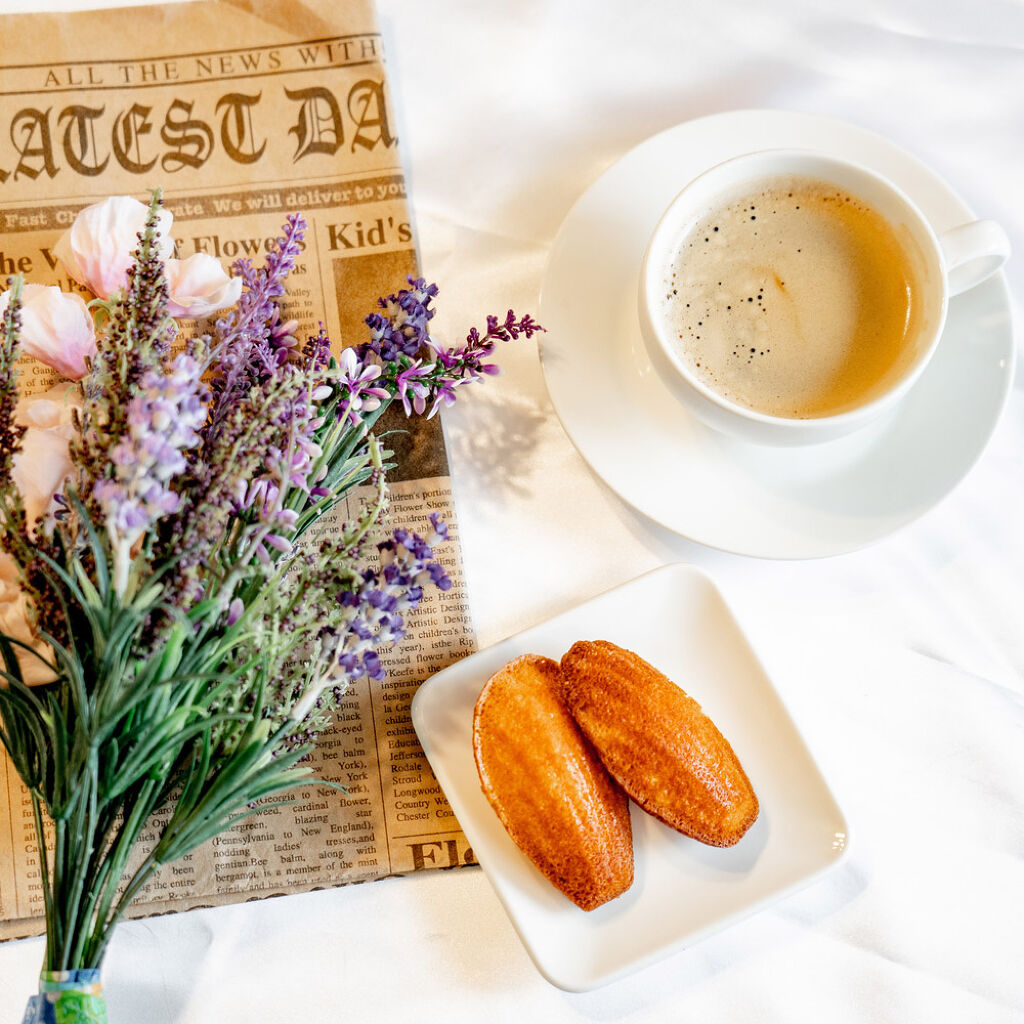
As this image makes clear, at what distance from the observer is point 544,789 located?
2.41 ft

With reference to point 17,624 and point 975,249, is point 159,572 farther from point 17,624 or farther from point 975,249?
point 975,249

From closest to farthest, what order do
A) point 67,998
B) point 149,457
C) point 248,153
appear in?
point 149,457
point 67,998
point 248,153

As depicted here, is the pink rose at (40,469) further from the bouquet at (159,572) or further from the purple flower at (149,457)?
the purple flower at (149,457)

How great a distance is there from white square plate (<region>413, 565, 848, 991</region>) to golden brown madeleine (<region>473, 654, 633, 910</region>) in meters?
0.04

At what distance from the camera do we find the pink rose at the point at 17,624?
662mm

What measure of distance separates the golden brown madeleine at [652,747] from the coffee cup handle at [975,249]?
39cm

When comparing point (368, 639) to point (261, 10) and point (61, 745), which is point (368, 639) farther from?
point (261, 10)

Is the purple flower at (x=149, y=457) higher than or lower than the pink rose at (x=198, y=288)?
lower

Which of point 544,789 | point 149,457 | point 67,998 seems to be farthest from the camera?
point 544,789

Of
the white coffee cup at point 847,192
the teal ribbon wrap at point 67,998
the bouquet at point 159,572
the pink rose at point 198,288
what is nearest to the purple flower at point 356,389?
the bouquet at point 159,572

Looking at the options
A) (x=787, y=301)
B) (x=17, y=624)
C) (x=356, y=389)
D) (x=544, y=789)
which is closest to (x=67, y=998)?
(x=17, y=624)

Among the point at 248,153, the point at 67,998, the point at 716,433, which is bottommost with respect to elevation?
the point at 67,998

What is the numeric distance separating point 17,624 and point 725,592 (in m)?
0.57

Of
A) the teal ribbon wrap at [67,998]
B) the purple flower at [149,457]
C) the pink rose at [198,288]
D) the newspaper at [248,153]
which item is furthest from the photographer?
the newspaper at [248,153]
